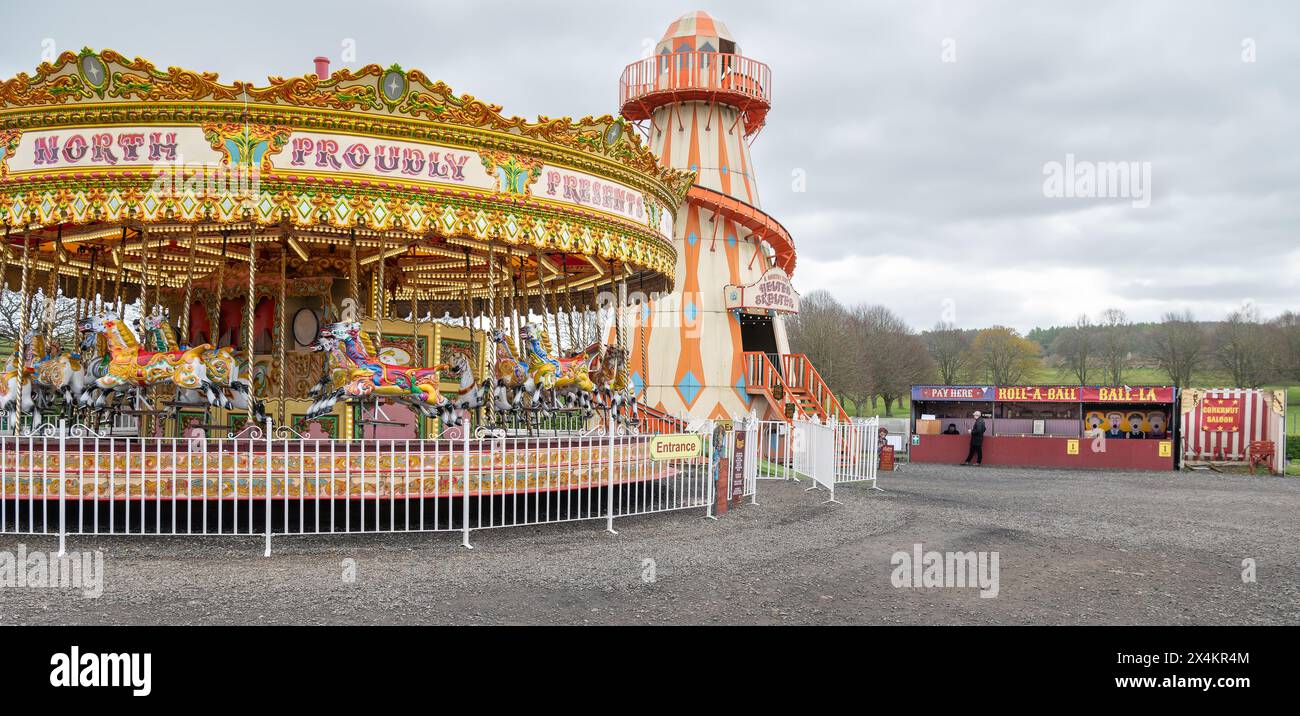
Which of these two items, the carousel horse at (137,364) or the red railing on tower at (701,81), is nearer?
the carousel horse at (137,364)

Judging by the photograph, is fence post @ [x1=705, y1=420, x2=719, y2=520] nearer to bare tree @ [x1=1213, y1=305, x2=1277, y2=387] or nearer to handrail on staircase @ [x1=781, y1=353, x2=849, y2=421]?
Result: handrail on staircase @ [x1=781, y1=353, x2=849, y2=421]

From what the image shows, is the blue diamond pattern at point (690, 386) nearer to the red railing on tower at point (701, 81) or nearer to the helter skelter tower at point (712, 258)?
the helter skelter tower at point (712, 258)

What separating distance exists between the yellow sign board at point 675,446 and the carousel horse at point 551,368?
227cm

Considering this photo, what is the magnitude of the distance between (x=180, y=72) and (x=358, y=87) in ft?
5.89

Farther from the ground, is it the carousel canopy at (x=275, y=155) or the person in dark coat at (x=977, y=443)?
the carousel canopy at (x=275, y=155)

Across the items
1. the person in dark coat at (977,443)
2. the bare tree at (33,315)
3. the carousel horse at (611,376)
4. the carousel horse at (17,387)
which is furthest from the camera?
the bare tree at (33,315)

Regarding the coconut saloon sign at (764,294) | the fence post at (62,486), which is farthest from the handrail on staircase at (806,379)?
the fence post at (62,486)

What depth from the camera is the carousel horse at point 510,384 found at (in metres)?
12.9

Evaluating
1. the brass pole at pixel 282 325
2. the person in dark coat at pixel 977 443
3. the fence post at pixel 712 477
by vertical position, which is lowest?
the person in dark coat at pixel 977 443

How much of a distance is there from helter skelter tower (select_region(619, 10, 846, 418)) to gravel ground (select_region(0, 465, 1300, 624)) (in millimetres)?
12537

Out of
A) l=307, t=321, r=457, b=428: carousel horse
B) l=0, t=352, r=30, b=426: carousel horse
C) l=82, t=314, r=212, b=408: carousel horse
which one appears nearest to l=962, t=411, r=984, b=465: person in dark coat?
l=307, t=321, r=457, b=428: carousel horse

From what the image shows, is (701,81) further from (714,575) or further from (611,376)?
(714,575)

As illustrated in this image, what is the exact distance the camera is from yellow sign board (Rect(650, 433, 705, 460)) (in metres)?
11.0

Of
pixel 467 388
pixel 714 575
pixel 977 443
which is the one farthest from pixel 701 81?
pixel 714 575
